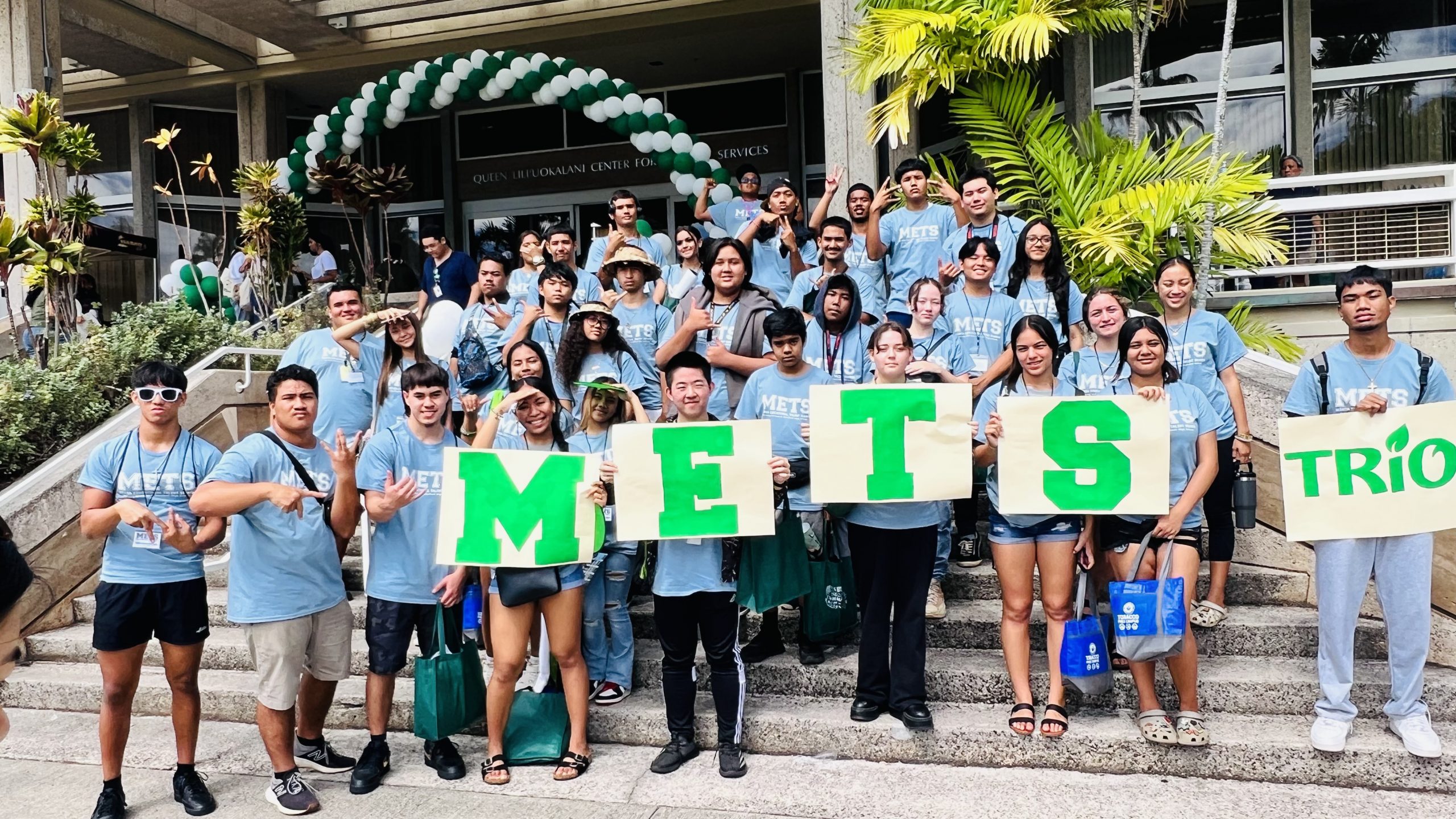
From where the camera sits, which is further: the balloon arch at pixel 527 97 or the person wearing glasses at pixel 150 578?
the balloon arch at pixel 527 97

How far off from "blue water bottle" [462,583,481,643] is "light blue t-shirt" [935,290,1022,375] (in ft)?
9.78

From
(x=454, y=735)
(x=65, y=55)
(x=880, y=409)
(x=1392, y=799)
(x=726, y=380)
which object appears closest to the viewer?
(x=1392, y=799)

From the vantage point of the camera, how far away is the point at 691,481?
15.8 feet

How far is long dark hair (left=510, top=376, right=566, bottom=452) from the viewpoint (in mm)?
4973

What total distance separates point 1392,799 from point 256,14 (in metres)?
15.0

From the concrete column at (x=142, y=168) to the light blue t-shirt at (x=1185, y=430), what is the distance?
1792 centimetres

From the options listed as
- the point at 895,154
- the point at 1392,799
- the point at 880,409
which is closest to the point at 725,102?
the point at 895,154

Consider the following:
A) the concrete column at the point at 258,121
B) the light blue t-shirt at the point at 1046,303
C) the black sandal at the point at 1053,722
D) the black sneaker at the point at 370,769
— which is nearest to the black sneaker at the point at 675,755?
A: the black sneaker at the point at 370,769

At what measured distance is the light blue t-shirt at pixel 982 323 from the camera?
5930 mm

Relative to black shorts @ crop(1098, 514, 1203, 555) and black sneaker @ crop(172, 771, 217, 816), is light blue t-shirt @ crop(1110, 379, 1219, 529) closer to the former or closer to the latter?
black shorts @ crop(1098, 514, 1203, 555)

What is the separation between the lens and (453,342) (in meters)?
7.62

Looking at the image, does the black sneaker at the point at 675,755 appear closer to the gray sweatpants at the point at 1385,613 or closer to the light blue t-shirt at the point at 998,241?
the gray sweatpants at the point at 1385,613

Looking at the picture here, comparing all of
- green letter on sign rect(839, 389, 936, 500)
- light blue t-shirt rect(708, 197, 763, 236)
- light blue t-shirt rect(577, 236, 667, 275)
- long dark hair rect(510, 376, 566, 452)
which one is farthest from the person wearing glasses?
light blue t-shirt rect(708, 197, 763, 236)

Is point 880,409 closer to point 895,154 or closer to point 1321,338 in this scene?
point 1321,338
